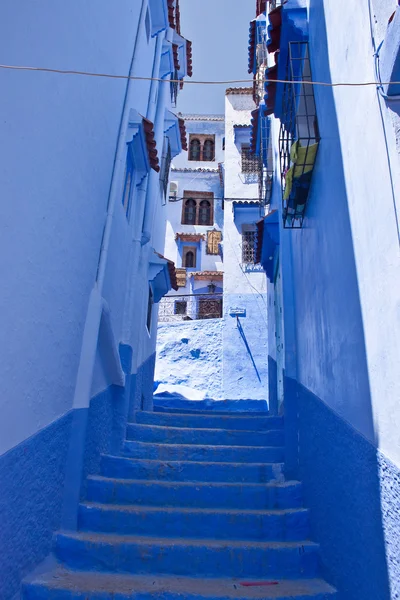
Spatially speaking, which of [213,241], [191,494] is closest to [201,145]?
[213,241]

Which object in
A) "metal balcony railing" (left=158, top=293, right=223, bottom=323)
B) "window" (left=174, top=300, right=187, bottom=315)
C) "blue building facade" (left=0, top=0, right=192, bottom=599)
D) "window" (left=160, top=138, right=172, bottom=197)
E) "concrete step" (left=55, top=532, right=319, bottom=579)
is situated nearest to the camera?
"blue building facade" (left=0, top=0, right=192, bottom=599)

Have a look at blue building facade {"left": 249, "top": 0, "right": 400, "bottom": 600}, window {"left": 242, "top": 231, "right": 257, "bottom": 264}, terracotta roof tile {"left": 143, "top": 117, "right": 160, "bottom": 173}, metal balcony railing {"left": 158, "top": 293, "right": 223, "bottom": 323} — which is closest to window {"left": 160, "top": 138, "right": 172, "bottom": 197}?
terracotta roof tile {"left": 143, "top": 117, "right": 160, "bottom": 173}

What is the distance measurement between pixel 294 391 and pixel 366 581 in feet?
10.00

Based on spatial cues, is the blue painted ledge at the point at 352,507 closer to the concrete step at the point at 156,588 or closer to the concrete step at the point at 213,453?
the concrete step at the point at 156,588

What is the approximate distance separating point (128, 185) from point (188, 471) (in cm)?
424

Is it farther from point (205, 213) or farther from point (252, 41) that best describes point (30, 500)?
point (205, 213)

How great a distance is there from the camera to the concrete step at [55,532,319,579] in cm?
350

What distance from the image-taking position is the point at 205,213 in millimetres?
24688

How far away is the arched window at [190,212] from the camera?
24.4 m

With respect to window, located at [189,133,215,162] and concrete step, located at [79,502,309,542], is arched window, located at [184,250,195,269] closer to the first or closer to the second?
window, located at [189,133,215,162]

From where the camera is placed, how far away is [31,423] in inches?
115

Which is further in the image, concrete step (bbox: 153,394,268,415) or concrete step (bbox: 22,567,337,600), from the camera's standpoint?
concrete step (bbox: 153,394,268,415)

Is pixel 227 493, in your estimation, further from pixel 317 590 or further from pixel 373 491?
pixel 373 491

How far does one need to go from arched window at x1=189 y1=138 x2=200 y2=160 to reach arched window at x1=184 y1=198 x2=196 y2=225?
315 centimetres
